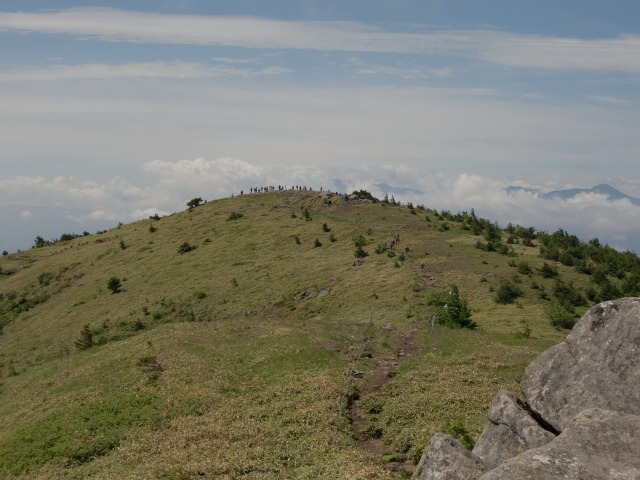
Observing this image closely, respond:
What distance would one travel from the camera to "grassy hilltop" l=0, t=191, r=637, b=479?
2925cm

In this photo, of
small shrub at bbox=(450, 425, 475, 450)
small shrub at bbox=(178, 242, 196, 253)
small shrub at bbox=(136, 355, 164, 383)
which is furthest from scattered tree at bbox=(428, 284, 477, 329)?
small shrub at bbox=(178, 242, 196, 253)

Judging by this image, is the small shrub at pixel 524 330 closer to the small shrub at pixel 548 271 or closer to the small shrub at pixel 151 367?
the small shrub at pixel 548 271

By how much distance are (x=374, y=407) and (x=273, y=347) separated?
13330 mm

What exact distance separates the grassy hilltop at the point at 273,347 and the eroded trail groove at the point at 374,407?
0.48 ft

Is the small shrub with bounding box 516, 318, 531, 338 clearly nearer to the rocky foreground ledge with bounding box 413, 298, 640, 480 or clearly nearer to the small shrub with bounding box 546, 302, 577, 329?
the small shrub with bounding box 546, 302, 577, 329

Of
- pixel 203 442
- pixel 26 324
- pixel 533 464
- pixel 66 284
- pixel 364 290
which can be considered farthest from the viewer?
pixel 66 284

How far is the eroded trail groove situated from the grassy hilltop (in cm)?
15

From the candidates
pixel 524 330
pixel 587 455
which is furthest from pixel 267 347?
pixel 587 455

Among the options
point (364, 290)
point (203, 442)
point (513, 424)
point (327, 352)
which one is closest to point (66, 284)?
point (364, 290)

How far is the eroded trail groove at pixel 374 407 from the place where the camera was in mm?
28344

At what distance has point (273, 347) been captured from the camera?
44344 millimetres

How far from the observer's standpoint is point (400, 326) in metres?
52.5

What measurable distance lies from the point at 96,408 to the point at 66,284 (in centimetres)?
6590

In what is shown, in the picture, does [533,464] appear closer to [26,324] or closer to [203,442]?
[203,442]
